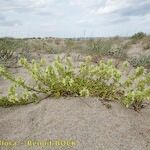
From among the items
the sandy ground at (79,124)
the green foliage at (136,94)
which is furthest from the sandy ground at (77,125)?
the green foliage at (136,94)

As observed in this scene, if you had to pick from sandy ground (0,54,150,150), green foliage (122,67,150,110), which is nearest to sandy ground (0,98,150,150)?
sandy ground (0,54,150,150)

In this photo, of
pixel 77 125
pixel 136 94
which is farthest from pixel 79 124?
pixel 136 94

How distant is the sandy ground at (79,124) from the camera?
332 centimetres

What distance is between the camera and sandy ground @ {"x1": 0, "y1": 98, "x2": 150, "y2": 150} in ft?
10.9

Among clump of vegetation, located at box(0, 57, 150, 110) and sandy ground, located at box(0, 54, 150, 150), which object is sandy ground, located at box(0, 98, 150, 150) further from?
clump of vegetation, located at box(0, 57, 150, 110)

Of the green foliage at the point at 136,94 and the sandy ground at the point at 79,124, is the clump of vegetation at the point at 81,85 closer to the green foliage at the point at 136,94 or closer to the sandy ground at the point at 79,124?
the green foliage at the point at 136,94

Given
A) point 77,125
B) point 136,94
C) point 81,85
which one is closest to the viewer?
point 77,125

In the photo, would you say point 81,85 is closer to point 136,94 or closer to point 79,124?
point 136,94

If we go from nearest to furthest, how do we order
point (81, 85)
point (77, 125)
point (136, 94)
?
point (77, 125), point (136, 94), point (81, 85)

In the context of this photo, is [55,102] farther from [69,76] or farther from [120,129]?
[120,129]

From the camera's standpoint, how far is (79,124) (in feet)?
11.8

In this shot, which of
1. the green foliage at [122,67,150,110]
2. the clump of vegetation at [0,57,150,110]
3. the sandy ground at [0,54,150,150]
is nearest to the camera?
the sandy ground at [0,54,150,150]

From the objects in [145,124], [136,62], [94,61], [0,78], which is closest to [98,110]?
[145,124]

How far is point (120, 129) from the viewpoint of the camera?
3.55 m
